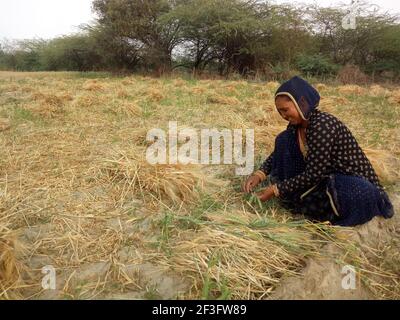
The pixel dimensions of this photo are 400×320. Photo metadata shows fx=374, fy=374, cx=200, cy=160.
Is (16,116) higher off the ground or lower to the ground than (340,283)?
higher

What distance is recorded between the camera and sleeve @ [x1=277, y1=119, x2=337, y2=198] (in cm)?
169

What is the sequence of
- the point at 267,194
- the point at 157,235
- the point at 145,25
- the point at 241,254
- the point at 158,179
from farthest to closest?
the point at 145,25 < the point at 158,179 < the point at 267,194 < the point at 157,235 < the point at 241,254

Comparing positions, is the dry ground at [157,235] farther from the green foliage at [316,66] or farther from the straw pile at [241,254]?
the green foliage at [316,66]

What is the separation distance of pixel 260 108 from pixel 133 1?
9282mm

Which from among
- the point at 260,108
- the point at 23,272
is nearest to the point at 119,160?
the point at 23,272

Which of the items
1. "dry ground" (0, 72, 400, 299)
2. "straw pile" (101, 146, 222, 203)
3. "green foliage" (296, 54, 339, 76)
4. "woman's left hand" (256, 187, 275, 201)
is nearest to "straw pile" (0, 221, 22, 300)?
"dry ground" (0, 72, 400, 299)

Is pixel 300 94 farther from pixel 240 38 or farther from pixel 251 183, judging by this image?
pixel 240 38

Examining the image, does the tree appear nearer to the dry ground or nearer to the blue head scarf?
the dry ground

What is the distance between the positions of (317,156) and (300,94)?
0.96ft

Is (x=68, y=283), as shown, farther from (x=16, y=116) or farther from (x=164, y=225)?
(x=16, y=116)

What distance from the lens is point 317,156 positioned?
5.61 ft

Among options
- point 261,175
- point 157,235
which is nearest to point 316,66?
point 261,175

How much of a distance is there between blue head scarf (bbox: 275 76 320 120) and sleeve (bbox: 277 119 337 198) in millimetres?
89

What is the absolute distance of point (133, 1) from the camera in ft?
38.8
